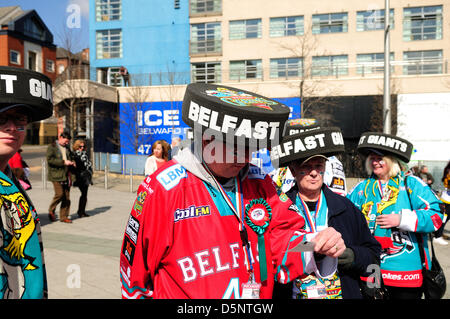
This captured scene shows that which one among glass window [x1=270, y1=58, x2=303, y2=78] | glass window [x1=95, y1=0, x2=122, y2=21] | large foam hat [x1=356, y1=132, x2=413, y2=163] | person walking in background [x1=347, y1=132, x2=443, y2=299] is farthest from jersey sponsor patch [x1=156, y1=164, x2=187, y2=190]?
glass window [x1=95, y1=0, x2=122, y2=21]

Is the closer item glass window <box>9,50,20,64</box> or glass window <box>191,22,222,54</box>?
glass window <box>191,22,222,54</box>

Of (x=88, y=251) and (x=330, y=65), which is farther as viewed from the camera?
(x=330, y=65)

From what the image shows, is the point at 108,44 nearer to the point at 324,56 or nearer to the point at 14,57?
the point at 14,57

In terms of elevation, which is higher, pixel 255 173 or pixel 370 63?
pixel 370 63

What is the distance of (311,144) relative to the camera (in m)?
2.68

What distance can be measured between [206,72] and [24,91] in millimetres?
27796

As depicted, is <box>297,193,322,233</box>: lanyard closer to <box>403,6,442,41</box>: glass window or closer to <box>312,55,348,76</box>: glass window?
<box>312,55,348,76</box>: glass window

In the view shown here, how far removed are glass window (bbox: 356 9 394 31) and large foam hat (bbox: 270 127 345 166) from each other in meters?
26.2

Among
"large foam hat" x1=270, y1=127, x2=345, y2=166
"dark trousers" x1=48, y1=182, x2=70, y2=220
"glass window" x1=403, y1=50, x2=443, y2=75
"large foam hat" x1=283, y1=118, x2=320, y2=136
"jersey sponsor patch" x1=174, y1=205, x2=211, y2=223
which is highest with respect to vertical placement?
"glass window" x1=403, y1=50, x2=443, y2=75

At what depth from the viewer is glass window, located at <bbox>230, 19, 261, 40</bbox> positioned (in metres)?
28.2

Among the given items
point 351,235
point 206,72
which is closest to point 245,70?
point 206,72

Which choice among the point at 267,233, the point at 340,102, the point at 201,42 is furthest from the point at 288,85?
the point at 267,233

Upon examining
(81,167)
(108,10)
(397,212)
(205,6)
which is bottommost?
(81,167)

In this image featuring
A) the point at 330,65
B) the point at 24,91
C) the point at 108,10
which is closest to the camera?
the point at 24,91
